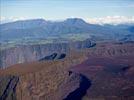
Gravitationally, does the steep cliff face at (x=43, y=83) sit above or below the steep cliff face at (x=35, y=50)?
above

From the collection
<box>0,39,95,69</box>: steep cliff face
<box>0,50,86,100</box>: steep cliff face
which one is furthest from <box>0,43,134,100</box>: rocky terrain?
<box>0,39,95,69</box>: steep cliff face

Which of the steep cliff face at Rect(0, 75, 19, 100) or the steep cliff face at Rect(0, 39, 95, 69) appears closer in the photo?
the steep cliff face at Rect(0, 75, 19, 100)

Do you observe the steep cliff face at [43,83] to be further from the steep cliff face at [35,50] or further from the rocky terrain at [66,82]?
the steep cliff face at [35,50]

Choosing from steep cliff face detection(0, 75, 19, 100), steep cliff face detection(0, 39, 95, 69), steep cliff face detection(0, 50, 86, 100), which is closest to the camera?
steep cliff face detection(0, 50, 86, 100)

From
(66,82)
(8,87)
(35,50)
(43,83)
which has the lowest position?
(35,50)

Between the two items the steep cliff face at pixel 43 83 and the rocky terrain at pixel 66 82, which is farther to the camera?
the steep cliff face at pixel 43 83

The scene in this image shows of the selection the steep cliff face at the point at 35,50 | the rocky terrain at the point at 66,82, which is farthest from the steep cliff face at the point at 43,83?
the steep cliff face at the point at 35,50

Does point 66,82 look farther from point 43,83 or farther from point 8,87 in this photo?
point 8,87

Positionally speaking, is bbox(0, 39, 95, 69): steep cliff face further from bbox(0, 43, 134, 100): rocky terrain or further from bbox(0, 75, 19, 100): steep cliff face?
bbox(0, 75, 19, 100): steep cliff face

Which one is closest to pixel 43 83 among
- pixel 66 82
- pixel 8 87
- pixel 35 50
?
pixel 66 82

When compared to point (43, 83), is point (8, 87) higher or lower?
lower

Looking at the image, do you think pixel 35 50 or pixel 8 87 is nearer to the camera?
pixel 8 87
